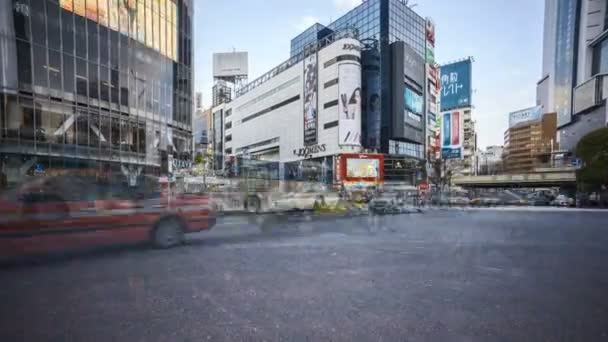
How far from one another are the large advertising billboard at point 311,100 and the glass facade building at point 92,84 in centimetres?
2828

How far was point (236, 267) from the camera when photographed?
17.8ft

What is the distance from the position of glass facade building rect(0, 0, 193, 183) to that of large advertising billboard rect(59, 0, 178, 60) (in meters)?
0.08

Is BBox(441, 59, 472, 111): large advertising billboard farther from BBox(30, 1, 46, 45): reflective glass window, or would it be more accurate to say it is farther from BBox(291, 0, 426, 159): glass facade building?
BBox(30, 1, 46, 45): reflective glass window

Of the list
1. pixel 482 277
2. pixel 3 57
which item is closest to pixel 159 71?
pixel 3 57

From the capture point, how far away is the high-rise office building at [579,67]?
216 ft

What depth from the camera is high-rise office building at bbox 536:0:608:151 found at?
6581 cm

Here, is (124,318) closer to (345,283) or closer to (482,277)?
(345,283)

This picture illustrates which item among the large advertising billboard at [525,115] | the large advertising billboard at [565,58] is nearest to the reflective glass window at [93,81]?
the large advertising billboard at [565,58]

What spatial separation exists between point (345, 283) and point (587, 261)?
573cm

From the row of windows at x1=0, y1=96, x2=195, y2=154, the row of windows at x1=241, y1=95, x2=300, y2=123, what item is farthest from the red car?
the row of windows at x1=241, y1=95, x2=300, y2=123

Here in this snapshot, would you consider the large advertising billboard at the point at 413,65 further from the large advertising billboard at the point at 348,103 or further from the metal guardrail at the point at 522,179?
the metal guardrail at the point at 522,179

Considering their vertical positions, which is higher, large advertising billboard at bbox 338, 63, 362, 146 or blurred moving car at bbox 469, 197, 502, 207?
large advertising billboard at bbox 338, 63, 362, 146

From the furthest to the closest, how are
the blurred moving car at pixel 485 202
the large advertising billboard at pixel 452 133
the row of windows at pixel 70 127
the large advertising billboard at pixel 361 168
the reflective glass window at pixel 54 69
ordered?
the large advertising billboard at pixel 361 168 → the large advertising billboard at pixel 452 133 → the blurred moving car at pixel 485 202 → the reflective glass window at pixel 54 69 → the row of windows at pixel 70 127

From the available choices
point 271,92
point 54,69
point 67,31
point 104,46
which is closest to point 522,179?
point 271,92
